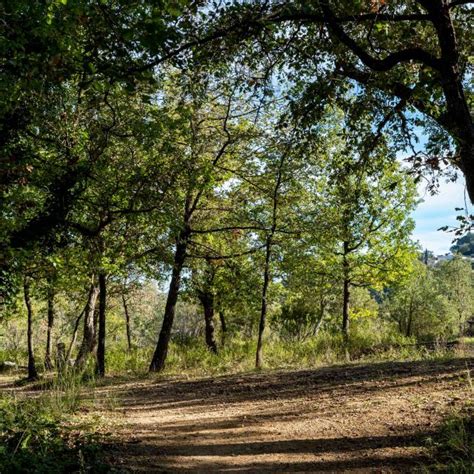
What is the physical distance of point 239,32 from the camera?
462cm

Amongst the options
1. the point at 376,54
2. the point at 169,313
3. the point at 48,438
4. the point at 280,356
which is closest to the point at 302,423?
the point at 48,438

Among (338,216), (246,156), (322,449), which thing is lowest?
(322,449)

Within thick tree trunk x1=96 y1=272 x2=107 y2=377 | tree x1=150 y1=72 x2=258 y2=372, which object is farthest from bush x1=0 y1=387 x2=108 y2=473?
thick tree trunk x1=96 y1=272 x2=107 y2=377

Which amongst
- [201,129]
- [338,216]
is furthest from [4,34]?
[338,216]

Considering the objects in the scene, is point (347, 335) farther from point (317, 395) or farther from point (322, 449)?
point (322, 449)

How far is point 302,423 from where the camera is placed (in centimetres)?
542

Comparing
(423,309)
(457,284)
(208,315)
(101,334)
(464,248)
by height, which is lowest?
(101,334)

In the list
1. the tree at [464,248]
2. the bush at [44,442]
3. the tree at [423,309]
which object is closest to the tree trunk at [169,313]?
the bush at [44,442]

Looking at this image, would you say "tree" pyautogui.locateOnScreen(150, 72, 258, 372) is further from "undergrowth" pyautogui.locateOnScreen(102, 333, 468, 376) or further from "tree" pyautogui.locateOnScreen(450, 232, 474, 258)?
"tree" pyautogui.locateOnScreen(450, 232, 474, 258)

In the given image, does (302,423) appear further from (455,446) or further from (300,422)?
(455,446)

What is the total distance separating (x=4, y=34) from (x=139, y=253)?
8429 mm

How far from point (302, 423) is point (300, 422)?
2.1 inches

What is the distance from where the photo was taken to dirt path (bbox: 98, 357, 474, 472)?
4.20 meters

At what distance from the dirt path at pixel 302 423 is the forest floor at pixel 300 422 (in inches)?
0.4
